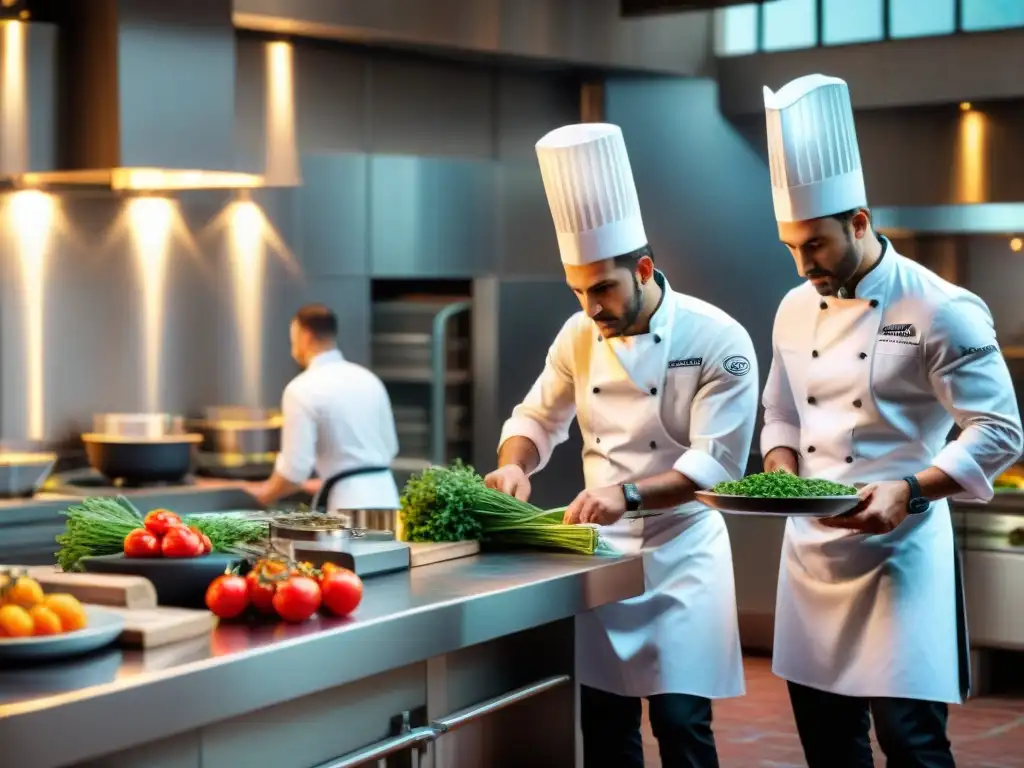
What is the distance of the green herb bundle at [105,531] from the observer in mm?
2871

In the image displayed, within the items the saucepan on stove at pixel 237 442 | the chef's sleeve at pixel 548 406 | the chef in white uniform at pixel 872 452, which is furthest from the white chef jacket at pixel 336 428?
the chef in white uniform at pixel 872 452

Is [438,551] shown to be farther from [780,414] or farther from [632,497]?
[780,414]

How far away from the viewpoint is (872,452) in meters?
3.46

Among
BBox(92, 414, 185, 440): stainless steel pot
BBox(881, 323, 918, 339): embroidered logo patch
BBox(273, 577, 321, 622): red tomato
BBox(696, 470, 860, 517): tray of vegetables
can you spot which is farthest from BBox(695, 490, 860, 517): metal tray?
BBox(92, 414, 185, 440): stainless steel pot

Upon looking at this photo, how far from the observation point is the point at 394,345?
23.1 feet

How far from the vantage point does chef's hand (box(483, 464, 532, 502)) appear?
3637 mm

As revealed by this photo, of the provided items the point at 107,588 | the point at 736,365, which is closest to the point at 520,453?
the point at 736,365

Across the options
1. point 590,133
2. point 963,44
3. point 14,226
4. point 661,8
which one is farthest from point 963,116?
point 14,226

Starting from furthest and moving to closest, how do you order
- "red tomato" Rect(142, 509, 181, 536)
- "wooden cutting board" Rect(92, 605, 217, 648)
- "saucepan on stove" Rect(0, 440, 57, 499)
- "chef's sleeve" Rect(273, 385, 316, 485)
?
"chef's sleeve" Rect(273, 385, 316, 485), "saucepan on stove" Rect(0, 440, 57, 499), "red tomato" Rect(142, 509, 181, 536), "wooden cutting board" Rect(92, 605, 217, 648)

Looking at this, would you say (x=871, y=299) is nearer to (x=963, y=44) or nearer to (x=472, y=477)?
(x=472, y=477)

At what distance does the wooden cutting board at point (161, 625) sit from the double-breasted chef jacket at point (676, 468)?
1.33 m

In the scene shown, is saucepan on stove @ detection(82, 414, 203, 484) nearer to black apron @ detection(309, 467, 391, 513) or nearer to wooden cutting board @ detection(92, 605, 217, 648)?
black apron @ detection(309, 467, 391, 513)

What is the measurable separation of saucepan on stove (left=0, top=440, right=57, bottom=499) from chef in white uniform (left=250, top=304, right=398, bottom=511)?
A: 2.65 feet

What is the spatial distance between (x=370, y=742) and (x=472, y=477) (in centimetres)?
73
